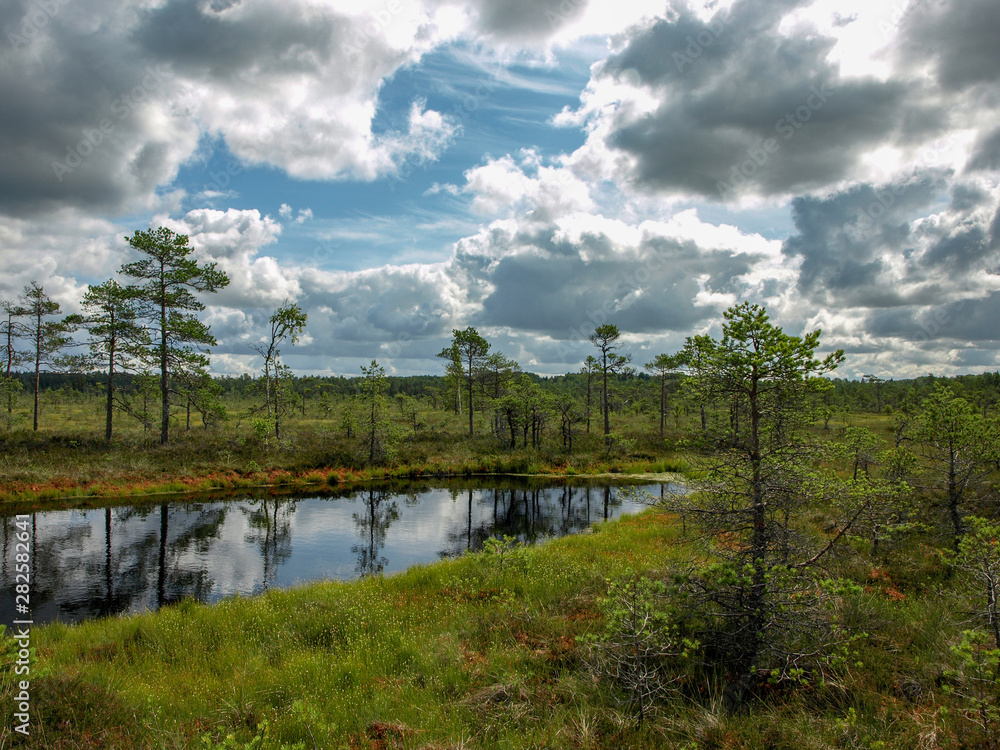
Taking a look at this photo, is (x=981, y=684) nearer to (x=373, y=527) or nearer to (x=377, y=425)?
(x=373, y=527)

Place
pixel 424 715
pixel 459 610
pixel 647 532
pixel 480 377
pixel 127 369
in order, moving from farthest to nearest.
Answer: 1. pixel 480 377
2. pixel 127 369
3. pixel 647 532
4. pixel 459 610
5. pixel 424 715

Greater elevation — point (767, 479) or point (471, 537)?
point (767, 479)

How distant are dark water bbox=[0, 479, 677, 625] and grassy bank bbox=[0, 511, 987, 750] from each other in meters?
3.76

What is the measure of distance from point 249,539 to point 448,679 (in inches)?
635

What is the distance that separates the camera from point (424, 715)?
6781mm

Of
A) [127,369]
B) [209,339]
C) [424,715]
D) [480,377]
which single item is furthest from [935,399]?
[480,377]

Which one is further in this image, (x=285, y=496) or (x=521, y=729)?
(x=285, y=496)

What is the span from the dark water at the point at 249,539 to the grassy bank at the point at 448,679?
376cm

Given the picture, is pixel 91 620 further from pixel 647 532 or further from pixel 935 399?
pixel 935 399

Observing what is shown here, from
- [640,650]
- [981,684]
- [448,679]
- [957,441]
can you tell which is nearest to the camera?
[981,684]

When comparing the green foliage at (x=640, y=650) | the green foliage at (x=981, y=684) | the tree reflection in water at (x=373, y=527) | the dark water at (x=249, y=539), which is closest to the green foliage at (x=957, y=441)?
the green foliage at (x=981, y=684)

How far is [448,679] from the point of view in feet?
25.3

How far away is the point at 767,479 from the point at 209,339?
3720cm

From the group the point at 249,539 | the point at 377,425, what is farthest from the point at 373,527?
the point at 377,425
